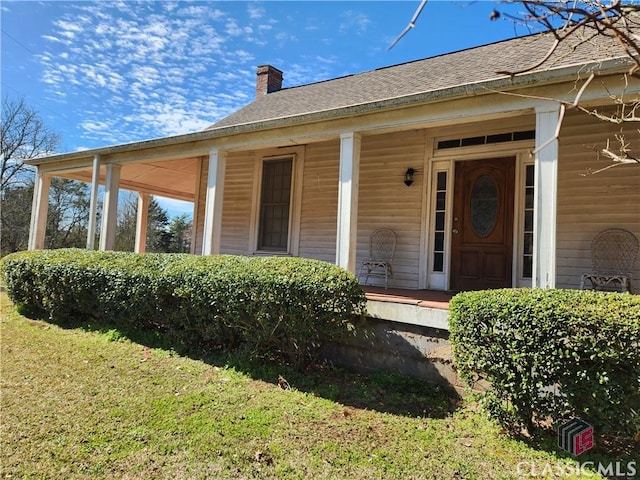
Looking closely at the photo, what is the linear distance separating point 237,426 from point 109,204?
674 centimetres

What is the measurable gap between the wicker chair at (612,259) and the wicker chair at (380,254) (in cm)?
278

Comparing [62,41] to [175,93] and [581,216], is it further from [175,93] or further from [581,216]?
[581,216]

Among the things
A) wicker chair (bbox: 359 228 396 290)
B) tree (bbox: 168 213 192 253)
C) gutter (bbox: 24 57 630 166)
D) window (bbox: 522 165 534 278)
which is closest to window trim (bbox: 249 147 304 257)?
wicker chair (bbox: 359 228 396 290)

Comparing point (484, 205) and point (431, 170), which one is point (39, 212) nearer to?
point (431, 170)

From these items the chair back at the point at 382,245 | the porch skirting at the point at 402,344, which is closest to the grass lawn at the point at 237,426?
the porch skirting at the point at 402,344

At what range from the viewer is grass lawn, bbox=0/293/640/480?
2539mm

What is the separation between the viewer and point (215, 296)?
4297 mm

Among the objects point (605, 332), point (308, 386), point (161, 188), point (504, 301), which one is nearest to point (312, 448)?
point (308, 386)

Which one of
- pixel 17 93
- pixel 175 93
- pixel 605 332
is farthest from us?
pixel 17 93

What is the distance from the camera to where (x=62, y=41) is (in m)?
11.0

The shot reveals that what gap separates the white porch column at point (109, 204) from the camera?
8203 millimetres

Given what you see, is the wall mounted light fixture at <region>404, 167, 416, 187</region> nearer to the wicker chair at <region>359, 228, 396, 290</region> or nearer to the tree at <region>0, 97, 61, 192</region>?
the wicker chair at <region>359, 228, 396, 290</region>

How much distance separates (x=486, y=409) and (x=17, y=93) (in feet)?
96.5

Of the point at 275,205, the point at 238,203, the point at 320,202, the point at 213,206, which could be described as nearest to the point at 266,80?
the point at 238,203
